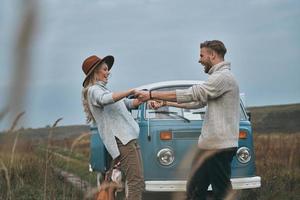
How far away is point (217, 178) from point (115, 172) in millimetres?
814

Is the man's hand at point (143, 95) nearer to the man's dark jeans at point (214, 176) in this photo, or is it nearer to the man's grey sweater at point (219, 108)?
the man's grey sweater at point (219, 108)

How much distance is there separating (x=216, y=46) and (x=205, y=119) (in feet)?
1.97

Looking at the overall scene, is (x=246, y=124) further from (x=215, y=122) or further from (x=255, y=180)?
(x=215, y=122)

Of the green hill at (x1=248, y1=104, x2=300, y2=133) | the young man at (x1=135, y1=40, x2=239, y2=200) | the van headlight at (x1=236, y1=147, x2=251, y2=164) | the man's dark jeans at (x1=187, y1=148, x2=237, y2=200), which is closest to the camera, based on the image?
the young man at (x1=135, y1=40, x2=239, y2=200)

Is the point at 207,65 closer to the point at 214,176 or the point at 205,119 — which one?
the point at 205,119

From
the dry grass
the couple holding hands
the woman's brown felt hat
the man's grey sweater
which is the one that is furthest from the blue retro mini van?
the man's grey sweater

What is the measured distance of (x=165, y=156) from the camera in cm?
741

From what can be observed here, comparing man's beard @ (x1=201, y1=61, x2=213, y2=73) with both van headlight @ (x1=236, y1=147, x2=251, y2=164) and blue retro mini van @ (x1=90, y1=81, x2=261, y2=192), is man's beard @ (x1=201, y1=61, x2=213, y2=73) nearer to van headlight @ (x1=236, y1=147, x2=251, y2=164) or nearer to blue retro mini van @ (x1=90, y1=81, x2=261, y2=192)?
blue retro mini van @ (x1=90, y1=81, x2=261, y2=192)

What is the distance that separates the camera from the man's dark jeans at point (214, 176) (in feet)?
14.9

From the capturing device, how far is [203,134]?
4.56 meters

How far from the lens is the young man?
4422mm

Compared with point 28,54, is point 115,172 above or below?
below

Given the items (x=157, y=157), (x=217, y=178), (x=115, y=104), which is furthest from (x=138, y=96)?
(x=157, y=157)

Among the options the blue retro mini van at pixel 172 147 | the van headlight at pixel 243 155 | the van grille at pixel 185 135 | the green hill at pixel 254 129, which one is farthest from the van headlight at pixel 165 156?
the green hill at pixel 254 129
